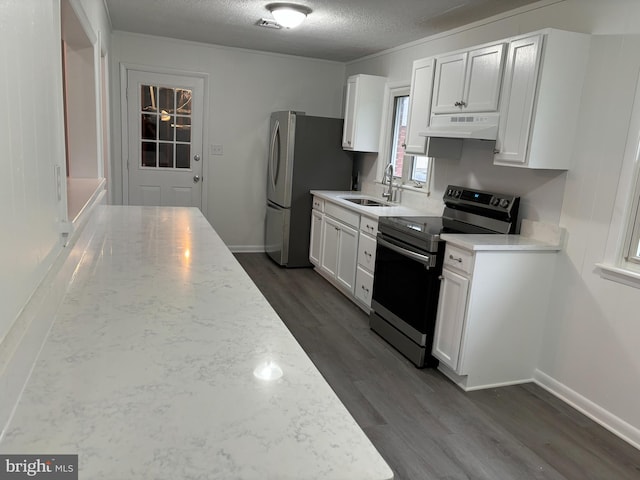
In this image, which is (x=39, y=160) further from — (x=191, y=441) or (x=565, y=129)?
(x=565, y=129)

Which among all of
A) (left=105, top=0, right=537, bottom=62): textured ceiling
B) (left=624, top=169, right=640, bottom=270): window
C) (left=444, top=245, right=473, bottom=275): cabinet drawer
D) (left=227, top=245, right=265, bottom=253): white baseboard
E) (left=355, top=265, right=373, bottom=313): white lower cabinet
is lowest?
(left=227, top=245, right=265, bottom=253): white baseboard

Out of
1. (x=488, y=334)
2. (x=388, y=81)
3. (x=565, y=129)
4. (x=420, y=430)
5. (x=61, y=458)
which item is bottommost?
(x=420, y=430)

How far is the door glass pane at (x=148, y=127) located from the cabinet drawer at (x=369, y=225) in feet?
8.82

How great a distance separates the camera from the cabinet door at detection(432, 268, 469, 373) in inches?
110

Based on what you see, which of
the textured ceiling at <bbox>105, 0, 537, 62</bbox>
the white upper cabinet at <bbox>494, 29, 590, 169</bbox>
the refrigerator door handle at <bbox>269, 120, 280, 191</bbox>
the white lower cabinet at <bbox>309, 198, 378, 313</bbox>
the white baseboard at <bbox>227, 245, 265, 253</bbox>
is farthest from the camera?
the white baseboard at <bbox>227, 245, 265, 253</bbox>

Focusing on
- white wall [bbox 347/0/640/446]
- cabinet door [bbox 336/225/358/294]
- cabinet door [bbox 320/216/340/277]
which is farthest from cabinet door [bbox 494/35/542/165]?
cabinet door [bbox 320/216/340/277]

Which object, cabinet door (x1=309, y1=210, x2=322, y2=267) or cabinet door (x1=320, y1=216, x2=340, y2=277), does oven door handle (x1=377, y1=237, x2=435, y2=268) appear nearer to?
cabinet door (x1=320, y1=216, x2=340, y2=277)

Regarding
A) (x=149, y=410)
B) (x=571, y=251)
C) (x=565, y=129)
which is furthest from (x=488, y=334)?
(x=149, y=410)

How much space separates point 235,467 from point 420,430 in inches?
75.5

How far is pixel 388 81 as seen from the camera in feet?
15.8

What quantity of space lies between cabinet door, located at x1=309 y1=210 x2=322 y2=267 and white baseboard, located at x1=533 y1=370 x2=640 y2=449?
8.31 ft

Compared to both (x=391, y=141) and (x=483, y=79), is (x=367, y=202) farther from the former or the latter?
(x=483, y=79)

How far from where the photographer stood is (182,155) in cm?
542

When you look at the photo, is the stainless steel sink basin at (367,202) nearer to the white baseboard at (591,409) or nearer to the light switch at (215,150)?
the light switch at (215,150)
